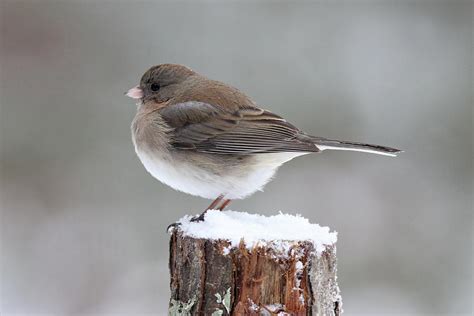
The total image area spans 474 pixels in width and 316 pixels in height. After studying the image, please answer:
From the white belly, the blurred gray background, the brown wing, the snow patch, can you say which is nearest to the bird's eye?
the brown wing

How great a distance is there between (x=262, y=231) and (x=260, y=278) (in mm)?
254

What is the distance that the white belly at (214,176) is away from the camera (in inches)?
134

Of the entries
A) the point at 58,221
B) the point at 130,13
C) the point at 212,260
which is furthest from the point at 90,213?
the point at 212,260

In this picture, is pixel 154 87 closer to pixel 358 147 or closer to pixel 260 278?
pixel 358 147

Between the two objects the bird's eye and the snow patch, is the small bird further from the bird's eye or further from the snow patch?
the snow patch

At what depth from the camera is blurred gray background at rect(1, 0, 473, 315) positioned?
5.89 m

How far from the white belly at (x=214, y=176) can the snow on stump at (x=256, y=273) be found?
77 centimetres

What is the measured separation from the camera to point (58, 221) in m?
6.33

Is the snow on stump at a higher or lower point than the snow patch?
lower

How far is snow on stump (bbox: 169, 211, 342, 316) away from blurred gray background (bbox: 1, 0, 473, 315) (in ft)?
9.58

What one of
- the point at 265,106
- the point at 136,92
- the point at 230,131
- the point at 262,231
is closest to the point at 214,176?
the point at 230,131

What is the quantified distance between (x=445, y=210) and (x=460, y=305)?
136 cm

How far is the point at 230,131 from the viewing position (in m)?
3.56

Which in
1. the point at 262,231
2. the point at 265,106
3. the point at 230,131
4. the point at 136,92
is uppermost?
the point at 265,106
